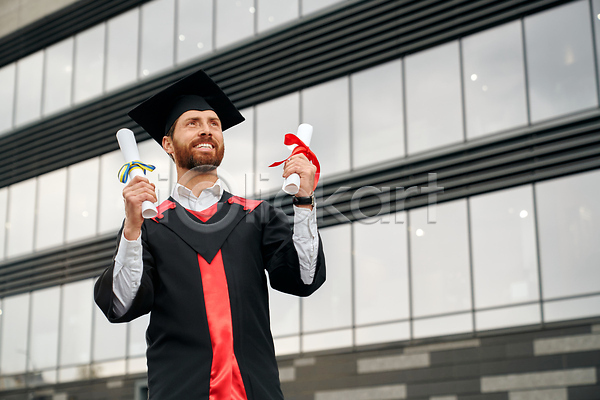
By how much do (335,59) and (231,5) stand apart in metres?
3.50

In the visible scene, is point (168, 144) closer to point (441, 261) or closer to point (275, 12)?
point (441, 261)

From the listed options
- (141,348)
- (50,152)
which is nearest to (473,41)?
(141,348)

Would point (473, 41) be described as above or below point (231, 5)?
below

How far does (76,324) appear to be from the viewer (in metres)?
19.8

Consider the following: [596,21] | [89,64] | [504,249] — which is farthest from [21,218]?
[596,21]

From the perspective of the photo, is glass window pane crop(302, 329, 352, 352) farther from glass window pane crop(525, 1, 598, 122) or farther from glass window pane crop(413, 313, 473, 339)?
glass window pane crop(525, 1, 598, 122)

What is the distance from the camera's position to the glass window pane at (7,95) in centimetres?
2328

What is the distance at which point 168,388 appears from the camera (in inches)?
108

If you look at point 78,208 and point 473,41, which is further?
point 78,208

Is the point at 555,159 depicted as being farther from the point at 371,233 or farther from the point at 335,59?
the point at 335,59

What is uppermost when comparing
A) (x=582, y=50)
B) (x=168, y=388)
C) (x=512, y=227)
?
(x=582, y=50)

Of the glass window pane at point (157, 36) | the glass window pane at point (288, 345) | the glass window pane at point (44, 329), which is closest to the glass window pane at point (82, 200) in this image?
the glass window pane at point (44, 329)

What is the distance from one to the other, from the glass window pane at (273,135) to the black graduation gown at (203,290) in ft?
45.8

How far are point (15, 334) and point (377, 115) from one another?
1232 cm
